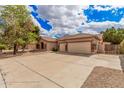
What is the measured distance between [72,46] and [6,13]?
9.79m

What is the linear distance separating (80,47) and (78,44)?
0.64 metres

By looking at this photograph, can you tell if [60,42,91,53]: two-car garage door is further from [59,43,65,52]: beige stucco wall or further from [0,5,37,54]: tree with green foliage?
[0,5,37,54]: tree with green foliage

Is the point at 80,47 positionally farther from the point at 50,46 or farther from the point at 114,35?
the point at 114,35

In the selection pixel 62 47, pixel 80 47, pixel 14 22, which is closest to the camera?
pixel 14 22

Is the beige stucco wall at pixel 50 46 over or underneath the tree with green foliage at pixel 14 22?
underneath

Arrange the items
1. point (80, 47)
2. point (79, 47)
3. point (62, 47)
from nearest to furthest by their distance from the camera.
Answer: point (80, 47), point (79, 47), point (62, 47)

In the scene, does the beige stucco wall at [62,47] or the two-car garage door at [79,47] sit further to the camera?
the beige stucco wall at [62,47]

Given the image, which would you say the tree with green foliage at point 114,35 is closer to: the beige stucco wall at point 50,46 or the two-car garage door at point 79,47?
the two-car garage door at point 79,47

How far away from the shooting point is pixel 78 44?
1883cm

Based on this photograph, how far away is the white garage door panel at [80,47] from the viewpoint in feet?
57.0

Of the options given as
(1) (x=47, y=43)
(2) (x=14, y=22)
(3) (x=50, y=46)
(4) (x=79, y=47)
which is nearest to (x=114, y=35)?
(4) (x=79, y=47)

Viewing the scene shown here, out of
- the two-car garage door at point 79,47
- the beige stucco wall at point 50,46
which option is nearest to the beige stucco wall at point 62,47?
the two-car garage door at point 79,47
